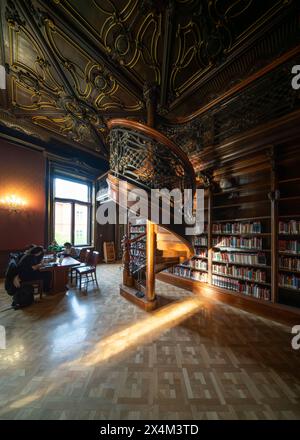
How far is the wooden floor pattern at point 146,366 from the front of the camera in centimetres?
148

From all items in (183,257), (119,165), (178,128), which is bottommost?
(183,257)

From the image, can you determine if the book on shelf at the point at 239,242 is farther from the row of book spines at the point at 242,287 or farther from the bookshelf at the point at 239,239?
the row of book spines at the point at 242,287

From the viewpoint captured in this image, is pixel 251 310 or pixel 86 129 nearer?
pixel 251 310

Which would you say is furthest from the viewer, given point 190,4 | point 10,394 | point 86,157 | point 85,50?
point 86,157

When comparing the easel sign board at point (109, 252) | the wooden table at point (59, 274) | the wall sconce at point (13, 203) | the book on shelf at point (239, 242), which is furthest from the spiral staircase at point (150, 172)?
the easel sign board at point (109, 252)

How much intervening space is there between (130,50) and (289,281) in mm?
4727

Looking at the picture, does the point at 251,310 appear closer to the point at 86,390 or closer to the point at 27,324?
the point at 86,390

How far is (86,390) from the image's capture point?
163 cm

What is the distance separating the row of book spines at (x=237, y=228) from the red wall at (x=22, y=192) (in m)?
5.42

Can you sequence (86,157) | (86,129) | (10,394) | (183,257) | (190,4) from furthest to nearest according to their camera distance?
(86,157) → (86,129) → (183,257) → (190,4) → (10,394)

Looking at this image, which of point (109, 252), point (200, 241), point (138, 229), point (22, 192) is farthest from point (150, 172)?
point (109, 252)

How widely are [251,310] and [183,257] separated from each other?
5.03ft

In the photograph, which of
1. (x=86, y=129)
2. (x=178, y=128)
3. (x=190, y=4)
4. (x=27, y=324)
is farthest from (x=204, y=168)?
(x=27, y=324)

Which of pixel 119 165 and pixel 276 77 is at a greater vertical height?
pixel 276 77
